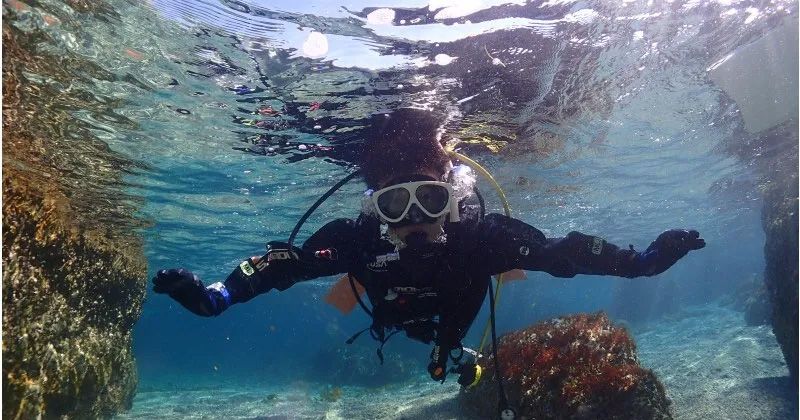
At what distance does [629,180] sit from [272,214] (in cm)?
1703

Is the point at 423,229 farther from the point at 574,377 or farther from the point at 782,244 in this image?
the point at 782,244

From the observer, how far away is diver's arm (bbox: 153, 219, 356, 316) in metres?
3.84

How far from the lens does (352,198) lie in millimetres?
16812

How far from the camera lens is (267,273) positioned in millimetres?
4902

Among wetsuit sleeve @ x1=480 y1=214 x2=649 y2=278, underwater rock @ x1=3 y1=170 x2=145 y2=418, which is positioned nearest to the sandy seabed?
underwater rock @ x1=3 y1=170 x2=145 y2=418

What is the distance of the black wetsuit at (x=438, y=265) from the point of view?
495 cm

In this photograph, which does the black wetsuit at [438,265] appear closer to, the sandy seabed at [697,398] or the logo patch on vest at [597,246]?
the logo patch on vest at [597,246]

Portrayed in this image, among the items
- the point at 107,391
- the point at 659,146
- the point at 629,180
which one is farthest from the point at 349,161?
the point at 629,180

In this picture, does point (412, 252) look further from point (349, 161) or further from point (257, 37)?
point (349, 161)

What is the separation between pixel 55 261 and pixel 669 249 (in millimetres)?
11435

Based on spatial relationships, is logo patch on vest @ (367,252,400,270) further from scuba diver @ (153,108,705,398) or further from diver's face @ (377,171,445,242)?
diver's face @ (377,171,445,242)

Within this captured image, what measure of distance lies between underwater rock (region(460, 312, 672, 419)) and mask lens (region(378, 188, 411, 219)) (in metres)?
4.08

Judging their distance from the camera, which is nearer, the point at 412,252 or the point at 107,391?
the point at 412,252

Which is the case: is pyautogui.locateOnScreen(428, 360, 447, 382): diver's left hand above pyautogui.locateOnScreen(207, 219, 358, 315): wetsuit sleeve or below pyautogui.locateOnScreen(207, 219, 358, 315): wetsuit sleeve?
below
